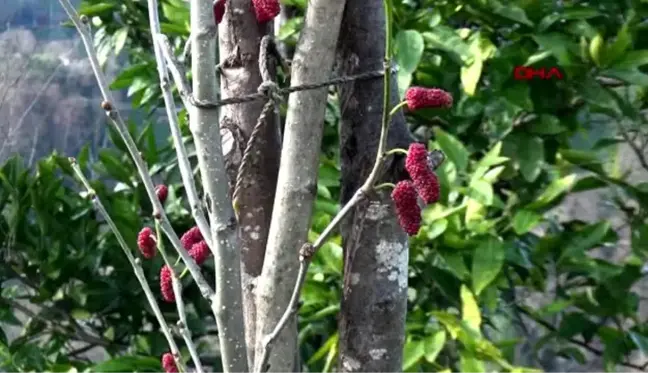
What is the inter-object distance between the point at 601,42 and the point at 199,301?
68cm

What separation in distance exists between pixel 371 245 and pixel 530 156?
1.71 feet

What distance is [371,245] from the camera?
0.76 meters

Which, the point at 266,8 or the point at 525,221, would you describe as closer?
the point at 266,8

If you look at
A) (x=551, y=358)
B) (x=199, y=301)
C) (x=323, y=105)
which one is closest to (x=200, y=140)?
(x=323, y=105)

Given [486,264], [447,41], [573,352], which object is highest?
[447,41]

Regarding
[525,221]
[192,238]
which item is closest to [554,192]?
[525,221]

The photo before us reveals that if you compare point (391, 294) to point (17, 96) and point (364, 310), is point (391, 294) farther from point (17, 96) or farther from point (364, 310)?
point (17, 96)

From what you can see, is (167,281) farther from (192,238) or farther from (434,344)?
(434,344)

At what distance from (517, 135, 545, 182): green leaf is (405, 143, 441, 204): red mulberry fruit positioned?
675mm

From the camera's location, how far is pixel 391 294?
0.76 m

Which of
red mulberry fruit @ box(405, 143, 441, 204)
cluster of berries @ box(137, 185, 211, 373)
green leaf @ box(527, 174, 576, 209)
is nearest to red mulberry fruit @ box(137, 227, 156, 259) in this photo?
cluster of berries @ box(137, 185, 211, 373)

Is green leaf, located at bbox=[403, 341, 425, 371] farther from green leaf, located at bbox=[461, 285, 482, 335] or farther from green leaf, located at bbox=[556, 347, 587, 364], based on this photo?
green leaf, located at bbox=[556, 347, 587, 364]

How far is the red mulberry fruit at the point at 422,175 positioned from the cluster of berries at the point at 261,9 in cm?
18

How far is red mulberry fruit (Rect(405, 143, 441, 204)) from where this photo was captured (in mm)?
558
